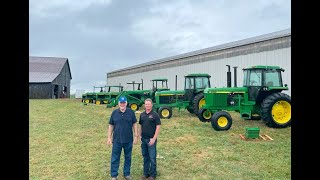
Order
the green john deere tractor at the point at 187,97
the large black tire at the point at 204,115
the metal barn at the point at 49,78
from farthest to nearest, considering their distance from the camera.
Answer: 1. the metal barn at the point at 49,78
2. the green john deere tractor at the point at 187,97
3. the large black tire at the point at 204,115

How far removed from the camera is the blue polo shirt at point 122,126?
19.2 feet

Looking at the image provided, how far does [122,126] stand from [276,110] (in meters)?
7.95

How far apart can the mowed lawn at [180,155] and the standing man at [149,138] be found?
239 millimetres

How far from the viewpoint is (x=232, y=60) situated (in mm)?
23859

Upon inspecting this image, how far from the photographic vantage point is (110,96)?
98.5 feet

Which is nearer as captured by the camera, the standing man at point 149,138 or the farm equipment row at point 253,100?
the standing man at point 149,138

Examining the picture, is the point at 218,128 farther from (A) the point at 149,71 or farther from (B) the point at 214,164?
(A) the point at 149,71

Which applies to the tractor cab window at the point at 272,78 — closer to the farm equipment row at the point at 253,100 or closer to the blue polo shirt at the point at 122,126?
the farm equipment row at the point at 253,100

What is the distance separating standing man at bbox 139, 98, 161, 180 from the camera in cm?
603

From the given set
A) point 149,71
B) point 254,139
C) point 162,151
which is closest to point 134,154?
point 162,151

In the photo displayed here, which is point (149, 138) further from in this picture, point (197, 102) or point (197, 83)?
point (197, 83)

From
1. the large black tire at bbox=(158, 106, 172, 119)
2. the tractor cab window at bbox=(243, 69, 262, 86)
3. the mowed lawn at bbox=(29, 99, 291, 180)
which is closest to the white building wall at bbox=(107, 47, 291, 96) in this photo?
the tractor cab window at bbox=(243, 69, 262, 86)

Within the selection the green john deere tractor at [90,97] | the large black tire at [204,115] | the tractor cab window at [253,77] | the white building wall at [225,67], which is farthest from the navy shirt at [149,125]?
the green john deere tractor at [90,97]

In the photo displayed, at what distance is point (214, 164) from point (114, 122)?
2.68 meters
